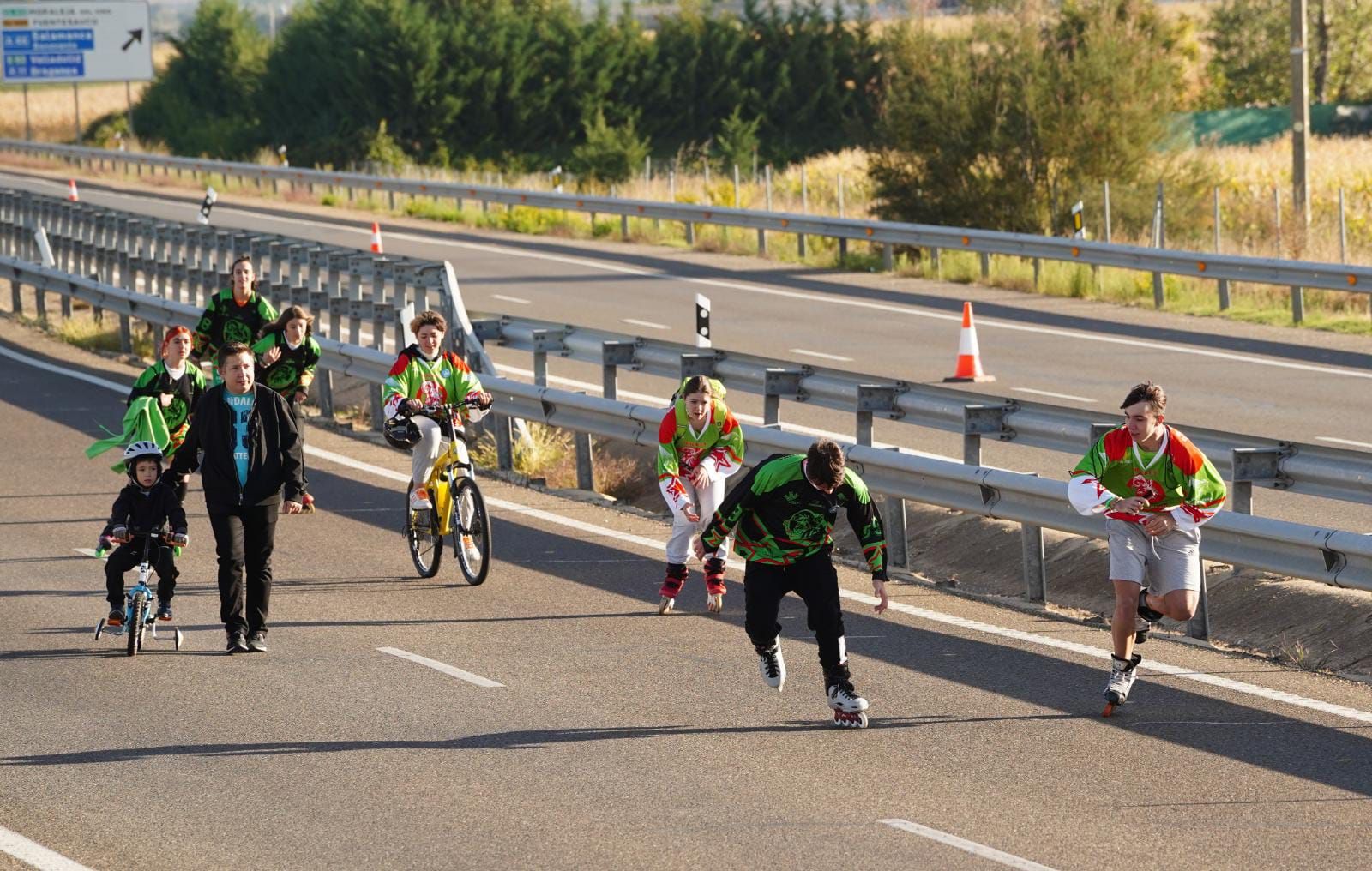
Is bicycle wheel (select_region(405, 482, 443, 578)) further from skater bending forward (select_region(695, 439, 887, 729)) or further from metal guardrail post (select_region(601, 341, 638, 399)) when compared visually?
skater bending forward (select_region(695, 439, 887, 729))

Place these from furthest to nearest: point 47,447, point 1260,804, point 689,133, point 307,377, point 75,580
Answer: point 689,133
point 47,447
point 307,377
point 75,580
point 1260,804

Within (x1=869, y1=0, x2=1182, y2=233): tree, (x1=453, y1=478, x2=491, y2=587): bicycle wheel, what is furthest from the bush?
(x1=453, y1=478, x2=491, y2=587): bicycle wheel

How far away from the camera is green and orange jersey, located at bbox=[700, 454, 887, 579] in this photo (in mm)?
9336

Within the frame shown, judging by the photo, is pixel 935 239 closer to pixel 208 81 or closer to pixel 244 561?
pixel 244 561

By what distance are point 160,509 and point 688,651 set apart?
2800 millimetres

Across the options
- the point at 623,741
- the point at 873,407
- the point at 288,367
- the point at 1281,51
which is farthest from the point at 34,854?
the point at 1281,51

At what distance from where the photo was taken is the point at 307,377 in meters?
15.3

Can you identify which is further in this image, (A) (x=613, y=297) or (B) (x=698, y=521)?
(A) (x=613, y=297)

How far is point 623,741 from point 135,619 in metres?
3.15

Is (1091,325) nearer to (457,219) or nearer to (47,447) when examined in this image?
(47,447)

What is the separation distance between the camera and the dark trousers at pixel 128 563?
1114 cm

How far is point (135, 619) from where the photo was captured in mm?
10945

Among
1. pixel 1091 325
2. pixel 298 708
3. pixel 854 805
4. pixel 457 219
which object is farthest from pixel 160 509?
pixel 457 219

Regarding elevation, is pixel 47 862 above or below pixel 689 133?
below
